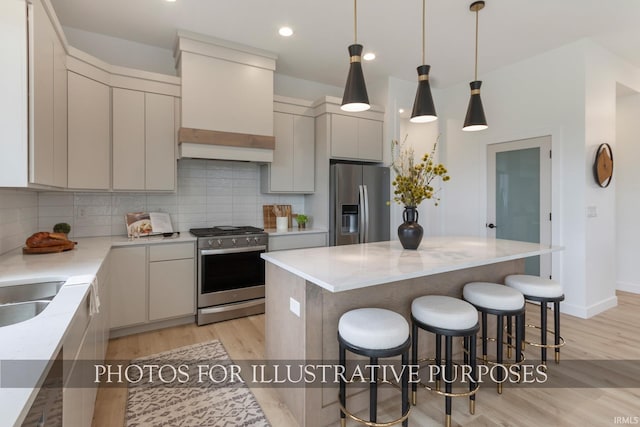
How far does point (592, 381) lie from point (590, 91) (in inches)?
117

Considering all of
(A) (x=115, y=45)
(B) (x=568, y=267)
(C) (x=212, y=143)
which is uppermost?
(A) (x=115, y=45)

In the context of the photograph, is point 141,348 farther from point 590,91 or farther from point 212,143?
point 590,91

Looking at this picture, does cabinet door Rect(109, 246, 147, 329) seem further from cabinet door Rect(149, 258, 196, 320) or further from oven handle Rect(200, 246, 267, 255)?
oven handle Rect(200, 246, 267, 255)

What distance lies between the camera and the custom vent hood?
325 cm

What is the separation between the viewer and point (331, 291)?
1.48m

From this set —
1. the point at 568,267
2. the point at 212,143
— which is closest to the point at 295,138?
the point at 212,143

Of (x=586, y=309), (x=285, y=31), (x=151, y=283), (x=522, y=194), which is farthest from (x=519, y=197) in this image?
(x=151, y=283)

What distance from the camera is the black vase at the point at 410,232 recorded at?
2.35 metres

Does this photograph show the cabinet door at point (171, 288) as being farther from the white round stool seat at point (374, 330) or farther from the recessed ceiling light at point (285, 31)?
the recessed ceiling light at point (285, 31)

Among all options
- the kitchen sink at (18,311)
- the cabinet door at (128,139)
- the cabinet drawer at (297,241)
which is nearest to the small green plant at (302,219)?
the cabinet drawer at (297,241)

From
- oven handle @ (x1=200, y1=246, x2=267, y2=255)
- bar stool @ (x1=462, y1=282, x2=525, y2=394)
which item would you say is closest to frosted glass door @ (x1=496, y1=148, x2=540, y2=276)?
bar stool @ (x1=462, y1=282, x2=525, y2=394)

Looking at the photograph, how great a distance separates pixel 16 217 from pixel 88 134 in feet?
2.94

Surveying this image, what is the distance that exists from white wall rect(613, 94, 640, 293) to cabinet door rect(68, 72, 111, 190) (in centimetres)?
618

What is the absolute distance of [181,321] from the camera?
10.8 ft
